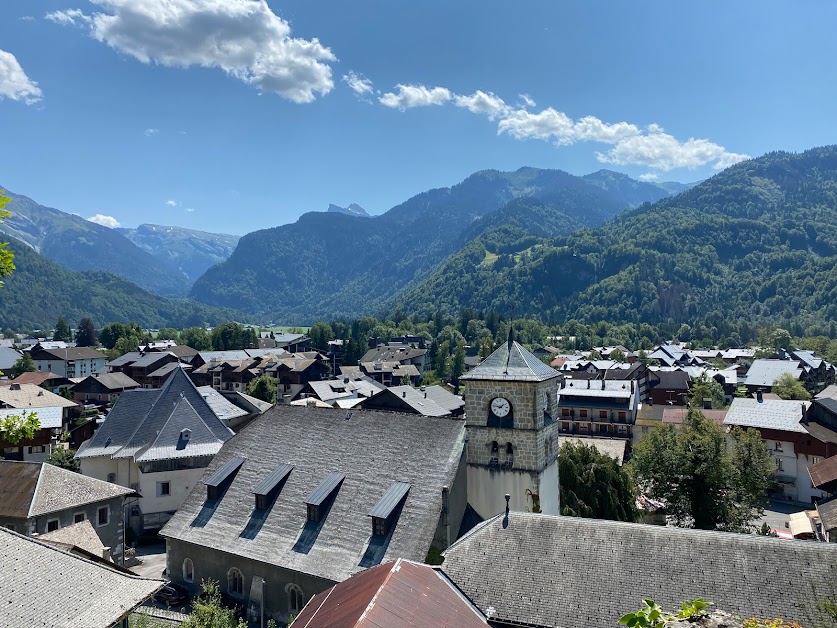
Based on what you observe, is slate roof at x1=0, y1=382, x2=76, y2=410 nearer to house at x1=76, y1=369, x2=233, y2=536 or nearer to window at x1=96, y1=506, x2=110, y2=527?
house at x1=76, y1=369, x2=233, y2=536

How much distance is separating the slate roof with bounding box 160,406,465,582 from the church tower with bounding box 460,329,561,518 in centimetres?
121

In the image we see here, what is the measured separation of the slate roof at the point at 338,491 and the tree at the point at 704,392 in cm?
7348

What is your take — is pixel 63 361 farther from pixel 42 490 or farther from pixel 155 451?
pixel 42 490

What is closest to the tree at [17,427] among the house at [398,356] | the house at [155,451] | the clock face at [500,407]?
the clock face at [500,407]

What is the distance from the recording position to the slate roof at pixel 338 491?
80.8 feet

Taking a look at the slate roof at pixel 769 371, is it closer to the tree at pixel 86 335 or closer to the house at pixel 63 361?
the house at pixel 63 361

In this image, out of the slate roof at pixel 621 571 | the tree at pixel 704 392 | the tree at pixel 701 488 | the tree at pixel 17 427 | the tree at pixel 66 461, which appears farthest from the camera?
the tree at pixel 704 392

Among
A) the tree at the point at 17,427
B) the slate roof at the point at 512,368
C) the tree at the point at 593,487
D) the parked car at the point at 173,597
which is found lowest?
the parked car at the point at 173,597

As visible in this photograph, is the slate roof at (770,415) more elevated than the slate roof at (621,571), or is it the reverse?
the slate roof at (621,571)

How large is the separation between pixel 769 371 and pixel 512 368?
101 meters

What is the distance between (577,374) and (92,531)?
96102 millimetres

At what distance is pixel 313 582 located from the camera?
24797 mm


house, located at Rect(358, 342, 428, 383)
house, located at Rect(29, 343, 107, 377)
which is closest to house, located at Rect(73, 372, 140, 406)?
house, located at Rect(29, 343, 107, 377)

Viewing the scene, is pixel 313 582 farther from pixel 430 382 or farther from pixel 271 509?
pixel 430 382
